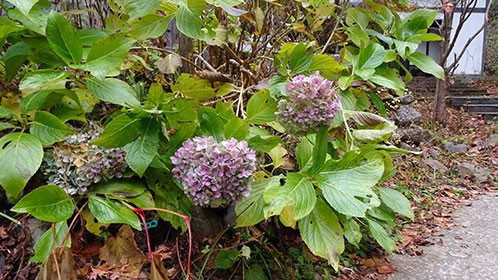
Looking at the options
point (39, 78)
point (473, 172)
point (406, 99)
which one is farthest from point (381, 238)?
point (406, 99)

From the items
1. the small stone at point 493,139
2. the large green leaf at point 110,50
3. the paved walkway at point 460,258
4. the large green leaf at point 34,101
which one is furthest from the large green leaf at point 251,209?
the small stone at point 493,139

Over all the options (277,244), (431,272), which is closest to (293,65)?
(277,244)

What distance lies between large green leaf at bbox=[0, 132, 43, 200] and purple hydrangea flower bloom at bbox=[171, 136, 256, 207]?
40 centimetres

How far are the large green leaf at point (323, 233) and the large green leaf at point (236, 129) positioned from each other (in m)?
0.28

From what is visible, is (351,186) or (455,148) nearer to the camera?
(351,186)

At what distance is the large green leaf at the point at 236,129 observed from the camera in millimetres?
900

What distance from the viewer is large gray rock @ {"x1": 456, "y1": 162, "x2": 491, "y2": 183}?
4121mm

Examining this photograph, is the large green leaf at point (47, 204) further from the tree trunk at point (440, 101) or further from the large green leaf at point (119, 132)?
the tree trunk at point (440, 101)

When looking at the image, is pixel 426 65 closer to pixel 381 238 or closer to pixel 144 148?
pixel 381 238

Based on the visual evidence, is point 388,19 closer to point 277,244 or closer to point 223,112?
point 223,112

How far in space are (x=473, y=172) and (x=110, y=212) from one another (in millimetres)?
4539

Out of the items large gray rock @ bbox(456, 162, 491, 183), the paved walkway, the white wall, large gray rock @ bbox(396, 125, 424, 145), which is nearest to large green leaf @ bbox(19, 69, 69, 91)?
the paved walkway

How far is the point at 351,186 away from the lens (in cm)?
84

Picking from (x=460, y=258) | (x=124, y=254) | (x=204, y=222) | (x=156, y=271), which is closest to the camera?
(x=156, y=271)
